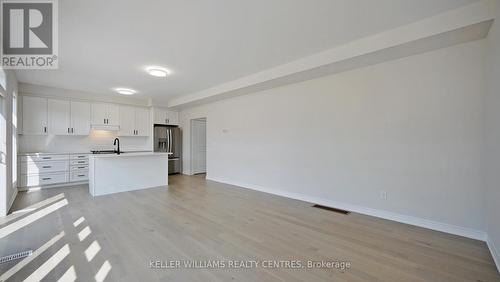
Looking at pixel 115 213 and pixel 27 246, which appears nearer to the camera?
pixel 27 246

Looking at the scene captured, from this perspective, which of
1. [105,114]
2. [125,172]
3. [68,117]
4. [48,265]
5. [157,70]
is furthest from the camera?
[105,114]

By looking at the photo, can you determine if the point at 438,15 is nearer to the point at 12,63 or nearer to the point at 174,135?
the point at 12,63

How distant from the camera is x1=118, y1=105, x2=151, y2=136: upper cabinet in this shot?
22.7 feet

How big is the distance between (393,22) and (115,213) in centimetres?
490

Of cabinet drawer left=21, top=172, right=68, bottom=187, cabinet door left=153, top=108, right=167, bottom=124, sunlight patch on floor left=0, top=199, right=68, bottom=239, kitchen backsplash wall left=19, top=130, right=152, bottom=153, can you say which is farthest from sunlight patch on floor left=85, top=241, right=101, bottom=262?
cabinet door left=153, top=108, right=167, bottom=124

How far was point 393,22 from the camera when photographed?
8.62 feet

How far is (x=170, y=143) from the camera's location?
7.64 m

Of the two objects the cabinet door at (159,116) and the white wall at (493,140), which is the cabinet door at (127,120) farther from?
the white wall at (493,140)

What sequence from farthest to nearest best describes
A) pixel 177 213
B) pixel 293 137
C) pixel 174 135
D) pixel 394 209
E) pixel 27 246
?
pixel 174 135 → pixel 293 137 → pixel 177 213 → pixel 394 209 → pixel 27 246

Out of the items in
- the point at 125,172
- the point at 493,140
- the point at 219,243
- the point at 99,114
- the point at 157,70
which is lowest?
the point at 219,243

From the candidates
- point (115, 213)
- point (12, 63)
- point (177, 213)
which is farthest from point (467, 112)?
point (12, 63)

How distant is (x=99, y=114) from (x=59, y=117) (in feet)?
3.03

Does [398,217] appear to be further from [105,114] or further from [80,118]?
[80,118]

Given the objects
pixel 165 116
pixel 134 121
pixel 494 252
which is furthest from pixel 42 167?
pixel 494 252
